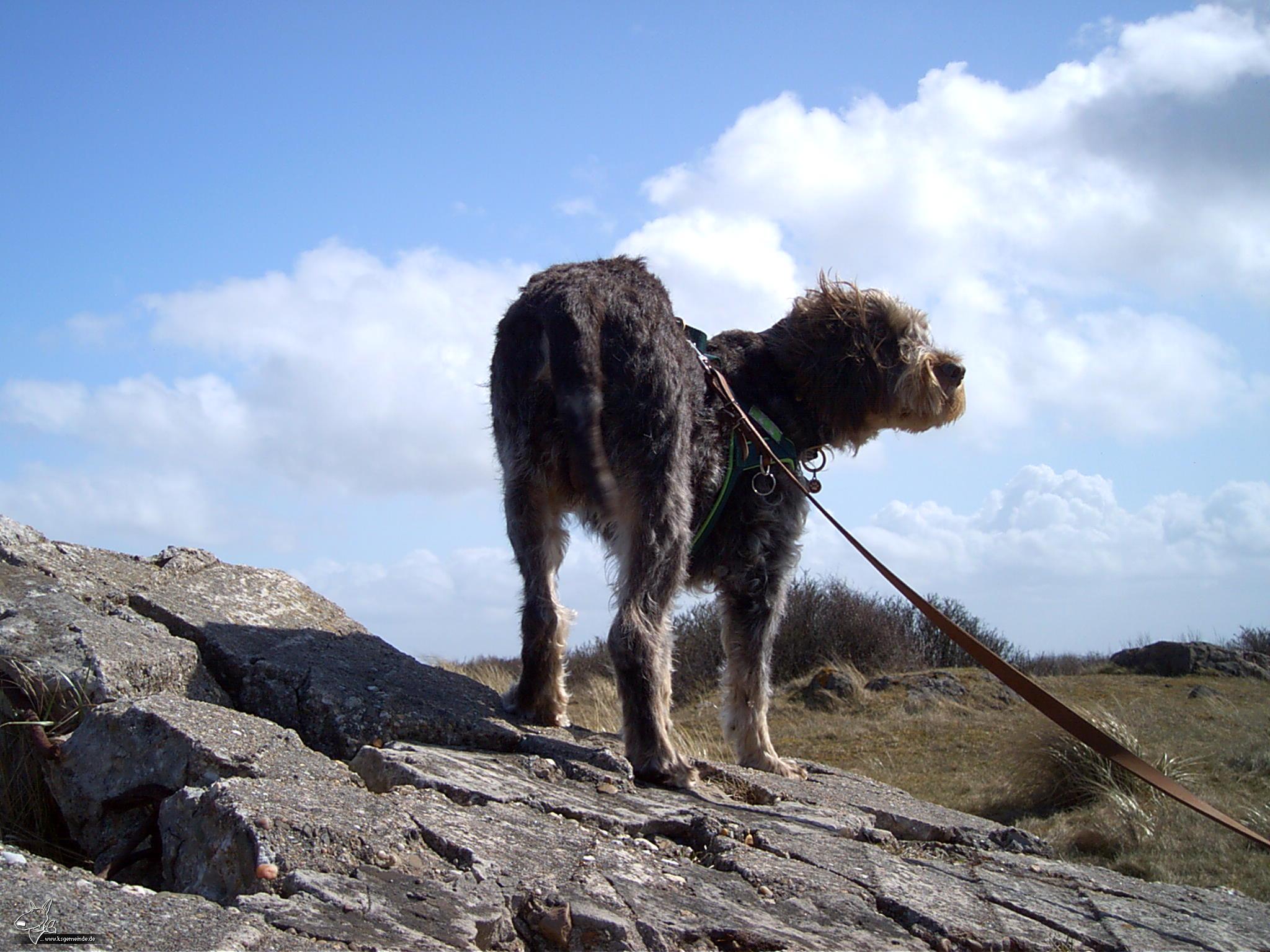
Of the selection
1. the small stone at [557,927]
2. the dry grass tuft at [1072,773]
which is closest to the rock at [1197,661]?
the dry grass tuft at [1072,773]

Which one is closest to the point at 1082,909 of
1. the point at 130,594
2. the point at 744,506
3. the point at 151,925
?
the point at 744,506

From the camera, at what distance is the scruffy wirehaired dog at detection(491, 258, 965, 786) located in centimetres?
398

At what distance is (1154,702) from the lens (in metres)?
10.5

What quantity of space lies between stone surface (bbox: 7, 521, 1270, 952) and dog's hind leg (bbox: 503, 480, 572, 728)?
0.45 feet

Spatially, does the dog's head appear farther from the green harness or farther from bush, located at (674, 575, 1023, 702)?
bush, located at (674, 575, 1023, 702)

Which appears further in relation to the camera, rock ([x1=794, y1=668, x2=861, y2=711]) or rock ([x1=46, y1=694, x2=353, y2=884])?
rock ([x1=794, y1=668, x2=861, y2=711])

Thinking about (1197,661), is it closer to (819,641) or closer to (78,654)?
(819,641)

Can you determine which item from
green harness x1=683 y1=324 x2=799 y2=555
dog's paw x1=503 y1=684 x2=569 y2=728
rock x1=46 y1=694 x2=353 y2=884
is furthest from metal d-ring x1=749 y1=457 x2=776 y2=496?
rock x1=46 y1=694 x2=353 y2=884

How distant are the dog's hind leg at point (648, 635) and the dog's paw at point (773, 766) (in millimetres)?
1152

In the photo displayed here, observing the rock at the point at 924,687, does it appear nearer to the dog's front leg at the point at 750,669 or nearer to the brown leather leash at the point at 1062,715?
the dog's front leg at the point at 750,669

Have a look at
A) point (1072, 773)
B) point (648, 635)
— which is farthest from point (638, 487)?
point (1072, 773)

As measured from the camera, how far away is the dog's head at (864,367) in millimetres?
5602

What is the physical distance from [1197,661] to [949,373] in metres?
9.19

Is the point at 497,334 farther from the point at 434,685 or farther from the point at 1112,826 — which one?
the point at 1112,826
